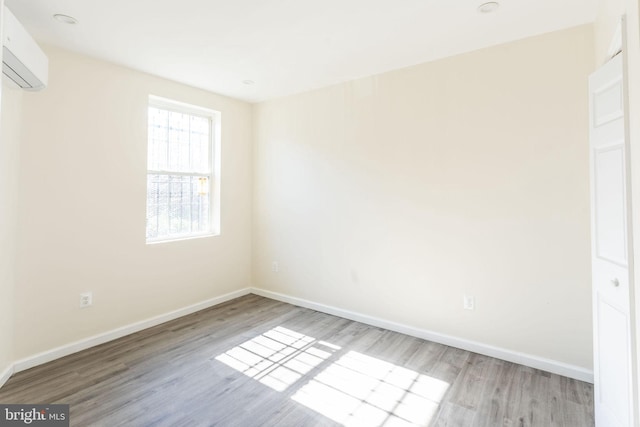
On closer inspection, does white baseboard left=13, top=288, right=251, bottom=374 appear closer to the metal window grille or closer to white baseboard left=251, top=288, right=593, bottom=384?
the metal window grille

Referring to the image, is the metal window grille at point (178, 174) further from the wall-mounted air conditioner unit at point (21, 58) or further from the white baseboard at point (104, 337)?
the wall-mounted air conditioner unit at point (21, 58)

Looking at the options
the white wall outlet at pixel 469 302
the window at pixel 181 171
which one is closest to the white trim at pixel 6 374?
the window at pixel 181 171

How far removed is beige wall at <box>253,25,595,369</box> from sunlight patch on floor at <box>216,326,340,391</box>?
2.59 ft

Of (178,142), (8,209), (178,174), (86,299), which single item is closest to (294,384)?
(86,299)

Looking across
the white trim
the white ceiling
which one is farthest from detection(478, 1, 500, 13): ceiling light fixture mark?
the white trim

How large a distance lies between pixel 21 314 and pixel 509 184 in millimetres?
4049

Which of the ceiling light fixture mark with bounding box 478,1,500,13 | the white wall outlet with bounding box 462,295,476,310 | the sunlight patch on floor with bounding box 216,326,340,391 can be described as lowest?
the sunlight patch on floor with bounding box 216,326,340,391

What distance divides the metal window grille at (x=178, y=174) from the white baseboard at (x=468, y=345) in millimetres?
1681

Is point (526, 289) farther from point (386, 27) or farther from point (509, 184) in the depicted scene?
point (386, 27)

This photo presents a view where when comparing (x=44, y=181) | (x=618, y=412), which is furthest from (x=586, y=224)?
(x=44, y=181)

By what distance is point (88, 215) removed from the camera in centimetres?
289

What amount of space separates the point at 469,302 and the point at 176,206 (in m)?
3.30

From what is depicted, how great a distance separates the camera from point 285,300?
4164 mm

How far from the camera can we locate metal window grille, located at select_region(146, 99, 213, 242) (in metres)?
3.52
